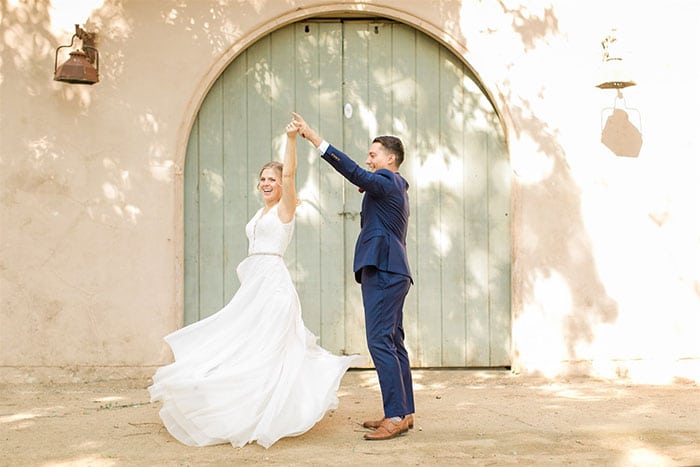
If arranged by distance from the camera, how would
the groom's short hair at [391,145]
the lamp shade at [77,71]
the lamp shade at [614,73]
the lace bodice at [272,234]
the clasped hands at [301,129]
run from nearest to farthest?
1. the clasped hands at [301,129]
2. the groom's short hair at [391,145]
3. the lace bodice at [272,234]
4. the lamp shade at [77,71]
5. the lamp shade at [614,73]

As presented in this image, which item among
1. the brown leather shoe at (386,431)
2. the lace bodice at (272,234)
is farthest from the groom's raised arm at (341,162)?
the brown leather shoe at (386,431)

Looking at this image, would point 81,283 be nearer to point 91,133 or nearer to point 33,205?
point 33,205

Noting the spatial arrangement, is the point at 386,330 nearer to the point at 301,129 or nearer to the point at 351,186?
the point at 301,129

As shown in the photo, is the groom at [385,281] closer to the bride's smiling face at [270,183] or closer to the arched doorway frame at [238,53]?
the bride's smiling face at [270,183]

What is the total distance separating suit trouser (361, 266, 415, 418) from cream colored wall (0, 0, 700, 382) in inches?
95.1

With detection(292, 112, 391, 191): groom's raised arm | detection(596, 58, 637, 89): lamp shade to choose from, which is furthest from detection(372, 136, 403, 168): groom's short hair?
detection(596, 58, 637, 89): lamp shade

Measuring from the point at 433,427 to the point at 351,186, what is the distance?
99.0 inches

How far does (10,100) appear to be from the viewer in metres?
6.92

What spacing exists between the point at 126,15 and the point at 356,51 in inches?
72.7

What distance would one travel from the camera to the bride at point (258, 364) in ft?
15.6

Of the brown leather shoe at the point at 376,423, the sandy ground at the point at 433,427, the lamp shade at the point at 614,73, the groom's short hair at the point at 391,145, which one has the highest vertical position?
the lamp shade at the point at 614,73

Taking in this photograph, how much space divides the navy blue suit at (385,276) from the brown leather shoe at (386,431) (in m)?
0.05

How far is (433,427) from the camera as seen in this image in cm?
529

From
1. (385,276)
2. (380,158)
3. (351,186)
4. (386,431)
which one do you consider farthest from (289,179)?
(351,186)
